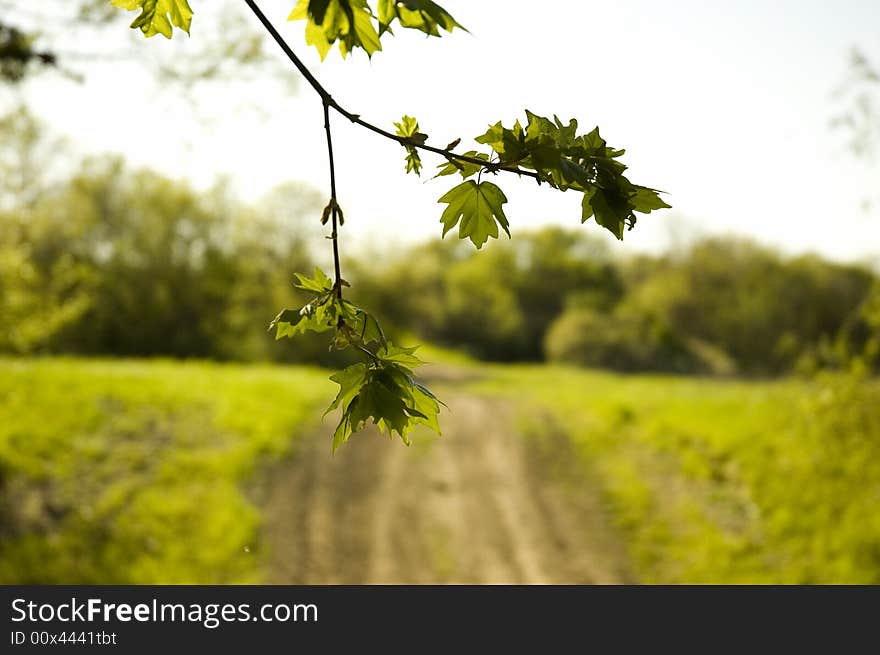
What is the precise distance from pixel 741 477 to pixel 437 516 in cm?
450

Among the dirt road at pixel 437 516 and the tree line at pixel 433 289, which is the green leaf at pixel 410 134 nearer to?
the dirt road at pixel 437 516

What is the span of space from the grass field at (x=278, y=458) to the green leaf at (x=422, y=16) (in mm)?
7957

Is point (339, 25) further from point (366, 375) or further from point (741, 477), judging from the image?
point (741, 477)

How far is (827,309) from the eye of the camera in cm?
2331

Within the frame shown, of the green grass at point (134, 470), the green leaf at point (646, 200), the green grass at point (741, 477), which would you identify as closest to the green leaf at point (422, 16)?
the green leaf at point (646, 200)

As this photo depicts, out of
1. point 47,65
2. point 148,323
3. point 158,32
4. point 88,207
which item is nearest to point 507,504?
point 47,65

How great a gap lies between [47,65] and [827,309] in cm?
2187

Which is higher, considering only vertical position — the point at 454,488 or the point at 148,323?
the point at 148,323

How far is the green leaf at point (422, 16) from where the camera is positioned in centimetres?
101

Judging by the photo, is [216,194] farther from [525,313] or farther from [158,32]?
[158,32]

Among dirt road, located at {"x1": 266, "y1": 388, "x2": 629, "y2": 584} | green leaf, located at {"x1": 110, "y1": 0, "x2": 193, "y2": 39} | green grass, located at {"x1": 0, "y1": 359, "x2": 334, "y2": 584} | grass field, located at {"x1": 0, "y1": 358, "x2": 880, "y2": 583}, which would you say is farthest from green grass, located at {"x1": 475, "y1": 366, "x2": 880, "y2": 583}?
green leaf, located at {"x1": 110, "y1": 0, "x2": 193, "y2": 39}

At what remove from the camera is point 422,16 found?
1.02 m

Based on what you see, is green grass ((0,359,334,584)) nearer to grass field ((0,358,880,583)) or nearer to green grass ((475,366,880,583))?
grass field ((0,358,880,583))

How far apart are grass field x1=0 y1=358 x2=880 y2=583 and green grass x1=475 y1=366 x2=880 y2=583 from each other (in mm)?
27
